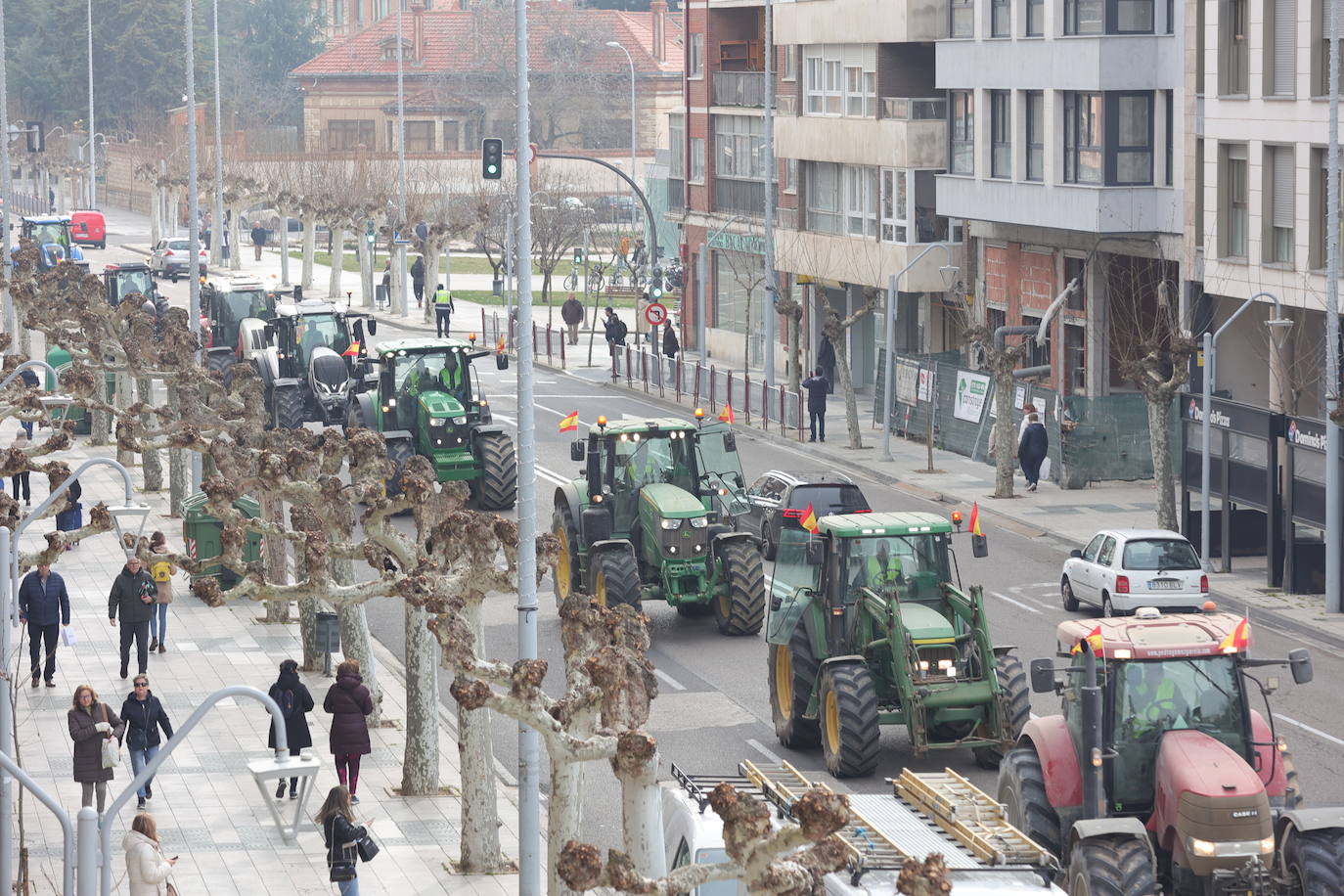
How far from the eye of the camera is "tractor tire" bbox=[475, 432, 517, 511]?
37781 millimetres

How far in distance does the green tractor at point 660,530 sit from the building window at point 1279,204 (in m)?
14.9

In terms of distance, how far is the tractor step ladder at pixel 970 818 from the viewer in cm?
1423

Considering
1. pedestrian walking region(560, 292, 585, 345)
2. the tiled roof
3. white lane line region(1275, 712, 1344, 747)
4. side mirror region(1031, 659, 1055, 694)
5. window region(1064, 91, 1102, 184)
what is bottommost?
white lane line region(1275, 712, 1344, 747)

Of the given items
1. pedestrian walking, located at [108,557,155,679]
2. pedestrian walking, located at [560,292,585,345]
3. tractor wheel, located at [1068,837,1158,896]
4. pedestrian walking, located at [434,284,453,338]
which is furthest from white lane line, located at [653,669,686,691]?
pedestrian walking, located at [560,292,585,345]

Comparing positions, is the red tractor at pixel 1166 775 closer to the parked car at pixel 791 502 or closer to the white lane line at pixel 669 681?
the white lane line at pixel 669 681

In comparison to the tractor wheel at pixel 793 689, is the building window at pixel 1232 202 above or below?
above

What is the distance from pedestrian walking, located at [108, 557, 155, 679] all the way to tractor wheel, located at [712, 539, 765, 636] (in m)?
7.14

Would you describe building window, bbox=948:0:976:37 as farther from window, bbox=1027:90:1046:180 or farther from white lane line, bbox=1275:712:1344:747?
white lane line, bbox=1275:712:1344:747

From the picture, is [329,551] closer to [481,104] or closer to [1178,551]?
[1178,551]

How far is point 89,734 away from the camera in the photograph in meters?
20.8

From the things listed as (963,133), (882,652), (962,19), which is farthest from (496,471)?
(962,19)

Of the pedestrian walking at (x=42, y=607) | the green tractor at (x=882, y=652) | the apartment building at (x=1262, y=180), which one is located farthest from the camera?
the apartment building at (x=1262, y=180)

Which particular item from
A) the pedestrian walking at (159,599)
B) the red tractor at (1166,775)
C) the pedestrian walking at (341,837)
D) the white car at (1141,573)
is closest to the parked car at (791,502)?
the white car at (1141,573)

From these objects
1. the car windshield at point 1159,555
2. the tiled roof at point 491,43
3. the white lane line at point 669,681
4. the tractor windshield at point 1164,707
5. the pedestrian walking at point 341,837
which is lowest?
the white lane line at point 669,681
